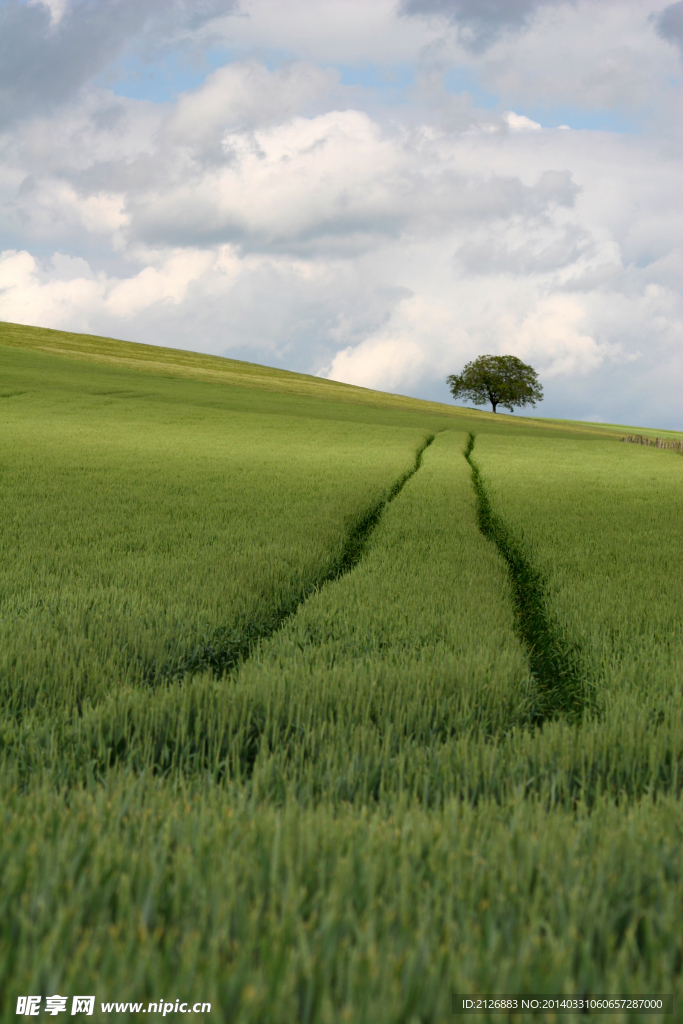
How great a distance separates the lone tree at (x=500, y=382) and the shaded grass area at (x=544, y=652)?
3015 inches

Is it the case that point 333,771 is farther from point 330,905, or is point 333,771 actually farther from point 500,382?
point 500,382

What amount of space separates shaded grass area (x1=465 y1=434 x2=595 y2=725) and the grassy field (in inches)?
1.2

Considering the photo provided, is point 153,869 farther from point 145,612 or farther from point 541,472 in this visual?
point 541,472

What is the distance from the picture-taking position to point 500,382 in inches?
3211

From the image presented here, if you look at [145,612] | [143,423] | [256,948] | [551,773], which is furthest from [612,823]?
[143,423]

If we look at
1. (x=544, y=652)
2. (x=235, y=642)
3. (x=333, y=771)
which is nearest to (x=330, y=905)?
(x=333, y=771)

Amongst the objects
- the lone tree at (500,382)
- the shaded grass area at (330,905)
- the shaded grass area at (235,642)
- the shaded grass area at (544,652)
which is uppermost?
the lone tree at (500,382)

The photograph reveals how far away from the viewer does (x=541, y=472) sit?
730 inches

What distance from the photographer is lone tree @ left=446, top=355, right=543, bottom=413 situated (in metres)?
81.4

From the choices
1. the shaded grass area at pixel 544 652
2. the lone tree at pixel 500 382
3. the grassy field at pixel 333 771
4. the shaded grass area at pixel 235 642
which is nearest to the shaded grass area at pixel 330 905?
the grassy field at pixel 333 771

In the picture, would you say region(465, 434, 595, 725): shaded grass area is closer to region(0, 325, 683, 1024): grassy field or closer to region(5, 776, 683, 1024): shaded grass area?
region(0, 325, 683, 1024): grassy field

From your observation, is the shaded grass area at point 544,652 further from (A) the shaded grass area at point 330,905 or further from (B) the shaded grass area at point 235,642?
(B) the shaded grass area at point 235,642

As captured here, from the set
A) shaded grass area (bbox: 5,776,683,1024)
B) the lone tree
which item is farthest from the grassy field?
the lone tree

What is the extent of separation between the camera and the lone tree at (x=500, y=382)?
81.4m
